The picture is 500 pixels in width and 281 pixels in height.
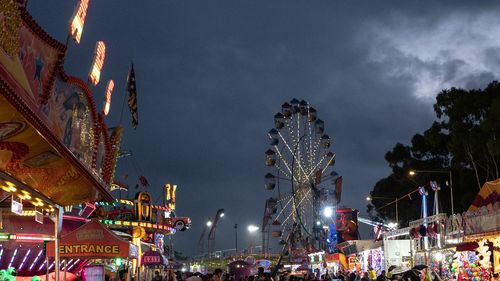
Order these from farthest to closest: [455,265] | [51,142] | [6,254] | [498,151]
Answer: [498,151]
[455,265]
[6,254]
[51,142]

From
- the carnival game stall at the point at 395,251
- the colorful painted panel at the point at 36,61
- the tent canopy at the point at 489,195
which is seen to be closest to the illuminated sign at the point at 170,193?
the carnival game stall at the point at 395,251

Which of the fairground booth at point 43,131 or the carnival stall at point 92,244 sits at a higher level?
the fairground booth at point 43,131

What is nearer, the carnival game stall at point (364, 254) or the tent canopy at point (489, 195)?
the tent canopy at point (489, 195)

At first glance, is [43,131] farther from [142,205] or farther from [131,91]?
[142,205]

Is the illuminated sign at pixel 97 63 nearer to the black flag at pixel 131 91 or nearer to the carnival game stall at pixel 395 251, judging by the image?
the black flag at pixel 131 91

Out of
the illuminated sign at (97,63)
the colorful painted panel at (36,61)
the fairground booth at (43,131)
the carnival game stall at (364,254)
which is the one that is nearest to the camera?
the fairground booth at (43,131)

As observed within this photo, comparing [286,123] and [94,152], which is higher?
[286,123]

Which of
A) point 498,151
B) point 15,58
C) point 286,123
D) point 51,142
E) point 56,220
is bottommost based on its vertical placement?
point 56,220

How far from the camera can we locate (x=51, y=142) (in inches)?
301

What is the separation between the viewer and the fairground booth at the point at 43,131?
577 cm

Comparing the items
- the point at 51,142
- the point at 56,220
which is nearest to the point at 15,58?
the point at 51,142

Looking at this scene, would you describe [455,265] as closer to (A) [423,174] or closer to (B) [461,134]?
(B) [461,134]

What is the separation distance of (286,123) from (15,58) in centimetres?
3789

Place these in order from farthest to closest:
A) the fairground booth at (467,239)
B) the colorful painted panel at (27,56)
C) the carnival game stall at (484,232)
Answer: the fairground booth at (467,239) < the carnival game stall at (484,232) < the colorful painted panel at (27,56)
